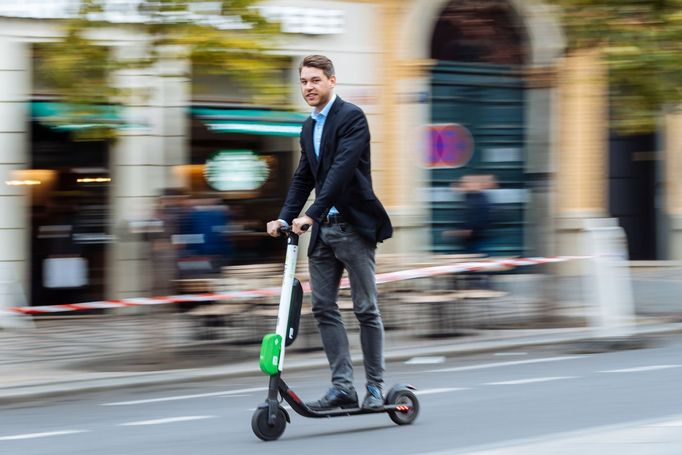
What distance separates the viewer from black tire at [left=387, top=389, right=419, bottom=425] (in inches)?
239

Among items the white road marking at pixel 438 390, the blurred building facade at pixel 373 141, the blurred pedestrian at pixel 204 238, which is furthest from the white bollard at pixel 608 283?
the blurred pedestrian at pixel 204 238

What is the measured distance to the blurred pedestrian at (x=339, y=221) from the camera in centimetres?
574

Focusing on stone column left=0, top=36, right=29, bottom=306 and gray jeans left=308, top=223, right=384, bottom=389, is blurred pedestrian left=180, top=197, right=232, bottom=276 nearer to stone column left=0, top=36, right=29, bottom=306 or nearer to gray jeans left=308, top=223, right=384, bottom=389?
stone column left=0, top=36, right=29, bottom=306

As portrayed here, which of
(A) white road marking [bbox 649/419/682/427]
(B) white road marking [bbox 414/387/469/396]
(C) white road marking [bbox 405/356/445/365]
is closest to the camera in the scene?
(A) white road marking [bbox 649/419/682/427]

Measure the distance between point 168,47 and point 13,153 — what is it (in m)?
4.71

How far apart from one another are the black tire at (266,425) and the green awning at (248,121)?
29.6ft

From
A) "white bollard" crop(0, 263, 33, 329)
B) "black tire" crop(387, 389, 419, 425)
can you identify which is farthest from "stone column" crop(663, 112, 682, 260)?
"black tire" crop(387, 389, 419, 425)

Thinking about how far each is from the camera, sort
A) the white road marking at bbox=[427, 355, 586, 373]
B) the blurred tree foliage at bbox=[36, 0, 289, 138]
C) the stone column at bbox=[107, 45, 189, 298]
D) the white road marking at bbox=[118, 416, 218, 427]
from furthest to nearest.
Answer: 1. the stone column at bbox=[107, 45, 189, 298]
2. the blurred tree foliage at bbox=[36, 0, 289, 138]
3. the white road marking at bbox=[427, 355, 586, 373]
4. the white road marking at bbox=[118, 416, 218, 427]

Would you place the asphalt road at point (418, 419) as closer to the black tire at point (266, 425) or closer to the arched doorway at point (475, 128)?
the black tire at point (266, 425)

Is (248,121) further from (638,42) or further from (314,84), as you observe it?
(314,84)

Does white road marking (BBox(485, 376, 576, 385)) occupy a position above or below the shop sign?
below

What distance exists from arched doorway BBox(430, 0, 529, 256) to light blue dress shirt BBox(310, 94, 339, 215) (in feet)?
32.9

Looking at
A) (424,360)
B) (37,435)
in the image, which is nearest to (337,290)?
(37,435)

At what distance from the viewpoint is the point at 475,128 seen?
16859 millimetres
